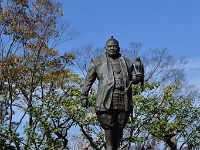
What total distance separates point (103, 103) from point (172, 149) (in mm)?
14541

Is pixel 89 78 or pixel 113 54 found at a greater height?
pixel 113 54

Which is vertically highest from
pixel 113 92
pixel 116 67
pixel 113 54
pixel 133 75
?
pixel 113 54

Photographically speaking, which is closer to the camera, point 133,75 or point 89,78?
point 133,75

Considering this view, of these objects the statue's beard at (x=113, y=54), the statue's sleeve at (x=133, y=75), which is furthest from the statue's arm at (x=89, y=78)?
the statue's sleeve at (x=133, y=75)

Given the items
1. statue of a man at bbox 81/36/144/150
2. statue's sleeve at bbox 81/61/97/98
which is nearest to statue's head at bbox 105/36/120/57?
statue of a man at bbox 81/36/144/150

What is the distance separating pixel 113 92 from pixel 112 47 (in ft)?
2.57

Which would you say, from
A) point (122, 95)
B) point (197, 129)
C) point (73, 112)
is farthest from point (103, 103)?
point (197, 129)

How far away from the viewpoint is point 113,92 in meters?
7.08

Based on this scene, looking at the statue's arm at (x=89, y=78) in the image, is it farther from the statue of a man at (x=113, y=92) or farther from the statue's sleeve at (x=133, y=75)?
the statue's sleeve at (x=133, y=75)

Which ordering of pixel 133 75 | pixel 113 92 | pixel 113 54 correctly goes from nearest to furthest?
pixel 113 92 < pixel 133 75 < pixel 113 54

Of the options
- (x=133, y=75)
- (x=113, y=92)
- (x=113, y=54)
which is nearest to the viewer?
(x=113, y=92)

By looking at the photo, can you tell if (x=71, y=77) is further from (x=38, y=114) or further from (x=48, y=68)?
(x=38, y=114)

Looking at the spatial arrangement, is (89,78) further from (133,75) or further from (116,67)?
(133,75)

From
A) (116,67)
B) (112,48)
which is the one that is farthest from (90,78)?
(112,48)
